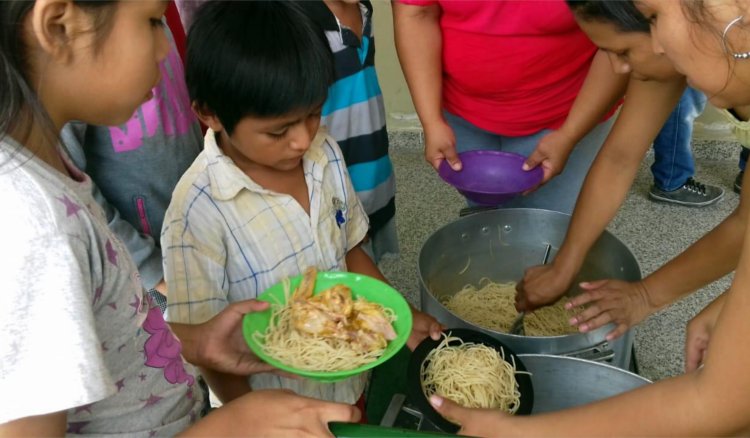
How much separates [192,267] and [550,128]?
0.93m

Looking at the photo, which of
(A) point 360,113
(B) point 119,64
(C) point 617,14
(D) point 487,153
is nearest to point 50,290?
(B) point 119,64

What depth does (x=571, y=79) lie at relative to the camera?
1.41m

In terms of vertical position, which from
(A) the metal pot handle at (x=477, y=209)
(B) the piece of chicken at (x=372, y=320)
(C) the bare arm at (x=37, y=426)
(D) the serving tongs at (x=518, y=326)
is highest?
(C) the bare arm at (x=37, y=426)

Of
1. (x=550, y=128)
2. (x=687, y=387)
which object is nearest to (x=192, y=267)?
(x=687, y=387)

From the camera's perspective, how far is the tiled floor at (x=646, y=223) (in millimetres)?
1903

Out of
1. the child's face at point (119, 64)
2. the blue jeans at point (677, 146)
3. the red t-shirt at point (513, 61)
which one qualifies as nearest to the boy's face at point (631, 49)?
the red t-shirt at point (513, 61)

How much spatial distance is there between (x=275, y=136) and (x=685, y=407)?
685 mm

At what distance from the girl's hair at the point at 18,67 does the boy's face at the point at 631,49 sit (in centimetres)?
68

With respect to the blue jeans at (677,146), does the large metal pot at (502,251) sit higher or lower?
higher

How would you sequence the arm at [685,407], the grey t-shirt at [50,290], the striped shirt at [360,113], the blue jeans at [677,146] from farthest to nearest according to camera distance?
the blue jeans at [677,146] < the striped shirt at [360,113] < the arm at [685,407] < the grey t-shirt at [50,290]

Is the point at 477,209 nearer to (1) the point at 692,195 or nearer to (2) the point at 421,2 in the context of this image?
(2) the point at 421,2

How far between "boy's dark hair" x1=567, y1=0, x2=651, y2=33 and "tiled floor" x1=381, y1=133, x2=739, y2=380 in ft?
4.16

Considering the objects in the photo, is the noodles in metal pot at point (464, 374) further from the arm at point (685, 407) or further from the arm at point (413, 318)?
the arm at point (685, 407)

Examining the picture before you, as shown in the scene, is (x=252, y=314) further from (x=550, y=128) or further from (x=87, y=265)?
(x=550, y=128)
